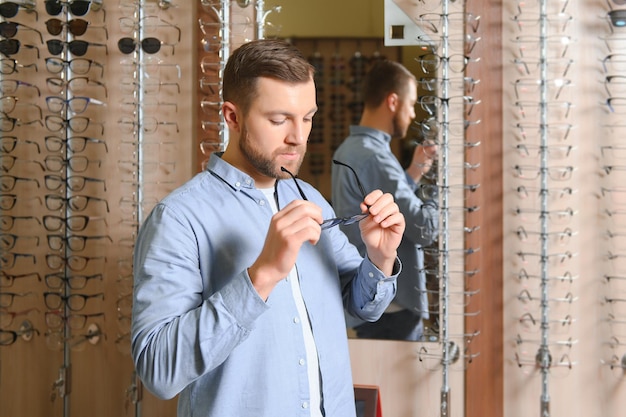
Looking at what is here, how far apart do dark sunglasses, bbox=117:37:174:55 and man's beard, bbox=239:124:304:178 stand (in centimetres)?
130

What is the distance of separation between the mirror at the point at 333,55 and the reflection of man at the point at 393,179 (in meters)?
0.04

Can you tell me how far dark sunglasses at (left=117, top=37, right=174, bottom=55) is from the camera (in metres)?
2.92

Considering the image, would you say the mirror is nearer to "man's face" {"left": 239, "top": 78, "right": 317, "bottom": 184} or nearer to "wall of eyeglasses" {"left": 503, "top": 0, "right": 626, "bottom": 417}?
"wall of eyeglasses" {"left": 503, "top": 0, "right": 626, "bottom": 417}

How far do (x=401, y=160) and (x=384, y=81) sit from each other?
334 mm

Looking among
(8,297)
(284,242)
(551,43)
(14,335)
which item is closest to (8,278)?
(8,297)

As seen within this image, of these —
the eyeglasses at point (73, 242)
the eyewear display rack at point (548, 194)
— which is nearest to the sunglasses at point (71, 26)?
the eyeglasses at point (73, 242)

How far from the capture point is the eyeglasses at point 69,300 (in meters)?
2.98

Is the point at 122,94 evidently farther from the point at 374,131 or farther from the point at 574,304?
the point at 574,304

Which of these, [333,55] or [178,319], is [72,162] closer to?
[333,55]

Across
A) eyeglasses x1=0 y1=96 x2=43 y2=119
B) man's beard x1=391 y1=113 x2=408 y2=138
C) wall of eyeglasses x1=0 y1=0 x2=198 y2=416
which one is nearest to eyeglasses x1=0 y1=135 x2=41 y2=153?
wall of eyeglasses x1=0 y1=0 x2=198 y2=416

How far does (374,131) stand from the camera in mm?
2896

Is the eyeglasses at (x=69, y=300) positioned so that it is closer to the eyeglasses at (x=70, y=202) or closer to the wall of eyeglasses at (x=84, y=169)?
the wall of eyeglasses at (x=84, y=169)

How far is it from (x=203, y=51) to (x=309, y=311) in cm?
157

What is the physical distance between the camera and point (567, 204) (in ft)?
9.12
